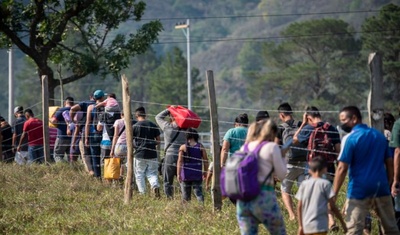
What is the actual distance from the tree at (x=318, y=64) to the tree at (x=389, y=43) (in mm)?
7313

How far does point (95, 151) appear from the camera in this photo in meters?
17.8

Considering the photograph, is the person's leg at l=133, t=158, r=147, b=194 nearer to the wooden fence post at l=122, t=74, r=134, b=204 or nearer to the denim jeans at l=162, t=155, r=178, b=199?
the denim jeans at l=162, t=155, r=178, b=199

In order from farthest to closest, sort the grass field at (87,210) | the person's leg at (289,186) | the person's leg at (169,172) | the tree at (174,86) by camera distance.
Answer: the tree at (174,86), the person's leg at (169,172), the person's leg at (289,186), the grass field at (87,210)

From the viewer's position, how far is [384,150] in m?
10.2

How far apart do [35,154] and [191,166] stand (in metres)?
6.26

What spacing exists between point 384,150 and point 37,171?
926cm

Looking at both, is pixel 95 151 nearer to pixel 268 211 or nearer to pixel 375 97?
pixel 375 97

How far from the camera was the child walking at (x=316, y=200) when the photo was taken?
32.7ft

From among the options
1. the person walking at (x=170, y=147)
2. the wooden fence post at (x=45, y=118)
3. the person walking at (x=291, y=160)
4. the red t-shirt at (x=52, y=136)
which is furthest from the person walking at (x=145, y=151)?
the red t-shirt at (x=52, y=136)

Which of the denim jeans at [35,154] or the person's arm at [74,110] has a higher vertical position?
the person's arm at [74,110]

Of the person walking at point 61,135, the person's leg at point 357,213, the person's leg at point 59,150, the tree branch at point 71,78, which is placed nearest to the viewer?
the person's leg at point 357,213

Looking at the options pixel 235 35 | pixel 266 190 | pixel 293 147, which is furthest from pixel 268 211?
pixel 235 35

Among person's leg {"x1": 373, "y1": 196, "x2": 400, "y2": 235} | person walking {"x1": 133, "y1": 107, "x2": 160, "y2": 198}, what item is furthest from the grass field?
person's leg {"x1": 373, "y1": 196, "x2": 400, "y2": 235}

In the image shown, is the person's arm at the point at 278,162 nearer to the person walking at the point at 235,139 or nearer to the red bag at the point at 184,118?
the person walking at the point at 235,139
